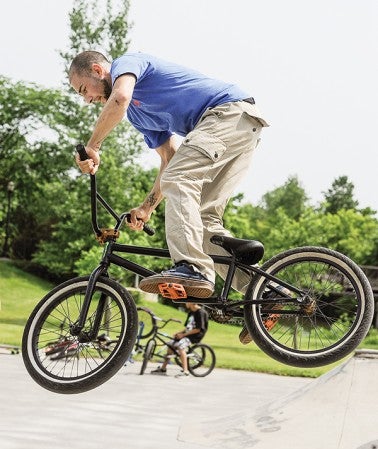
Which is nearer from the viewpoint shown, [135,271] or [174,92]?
[174,92]

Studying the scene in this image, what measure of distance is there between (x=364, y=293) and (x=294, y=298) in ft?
1.50

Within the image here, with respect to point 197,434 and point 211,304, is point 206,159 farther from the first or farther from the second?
point 197,434

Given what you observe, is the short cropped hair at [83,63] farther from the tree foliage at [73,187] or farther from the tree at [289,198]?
the tree at [289,198]

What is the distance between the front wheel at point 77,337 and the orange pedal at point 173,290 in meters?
0.28

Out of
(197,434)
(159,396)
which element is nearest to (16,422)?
(159,396)

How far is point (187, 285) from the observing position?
4.62 metres

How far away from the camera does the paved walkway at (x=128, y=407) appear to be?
94.8 ft

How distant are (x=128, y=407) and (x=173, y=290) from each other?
28844mm

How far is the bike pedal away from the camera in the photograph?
4.63 meters

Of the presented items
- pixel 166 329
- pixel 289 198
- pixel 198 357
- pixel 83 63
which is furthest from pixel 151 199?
pixel 289 198

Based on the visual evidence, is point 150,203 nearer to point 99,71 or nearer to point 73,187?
point 99,71

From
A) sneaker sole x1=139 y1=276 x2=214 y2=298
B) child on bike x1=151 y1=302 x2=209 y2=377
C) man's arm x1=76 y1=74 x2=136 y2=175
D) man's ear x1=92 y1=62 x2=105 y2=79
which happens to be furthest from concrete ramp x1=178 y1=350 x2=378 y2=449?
man's ear x1=92 y1=62 x2=105 y2=79

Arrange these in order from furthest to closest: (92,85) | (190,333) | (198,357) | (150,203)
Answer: (198,357), (190,333), (150,203), (92,85)

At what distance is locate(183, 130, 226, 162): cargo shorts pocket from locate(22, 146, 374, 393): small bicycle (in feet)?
1.90
